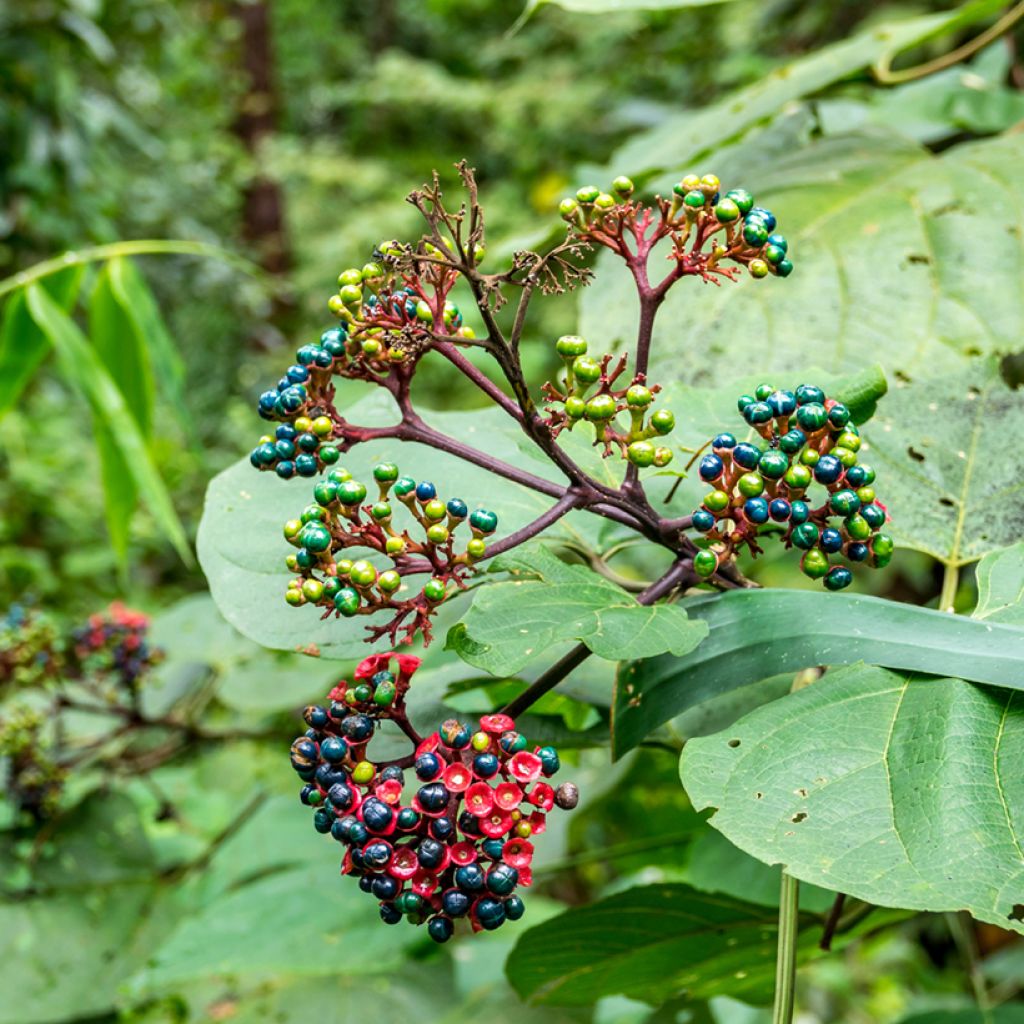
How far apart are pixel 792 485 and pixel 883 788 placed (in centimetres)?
17

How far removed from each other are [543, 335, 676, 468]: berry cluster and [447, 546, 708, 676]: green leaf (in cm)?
8

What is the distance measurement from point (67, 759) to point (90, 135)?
3181mm

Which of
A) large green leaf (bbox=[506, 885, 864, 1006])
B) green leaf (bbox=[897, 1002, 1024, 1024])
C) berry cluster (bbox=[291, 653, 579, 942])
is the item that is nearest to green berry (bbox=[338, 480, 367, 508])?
berry cluster (bbox=[291, 653, 579, 942])

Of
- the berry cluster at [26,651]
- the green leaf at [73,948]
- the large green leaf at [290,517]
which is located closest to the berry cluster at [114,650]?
the berry cluster at [26,651]

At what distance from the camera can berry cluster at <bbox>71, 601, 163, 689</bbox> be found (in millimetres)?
1471

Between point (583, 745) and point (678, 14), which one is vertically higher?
point (678, 14)

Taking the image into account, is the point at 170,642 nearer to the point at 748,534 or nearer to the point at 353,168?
the point at 748,534

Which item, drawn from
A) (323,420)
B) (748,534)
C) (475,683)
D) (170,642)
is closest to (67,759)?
(170,642)

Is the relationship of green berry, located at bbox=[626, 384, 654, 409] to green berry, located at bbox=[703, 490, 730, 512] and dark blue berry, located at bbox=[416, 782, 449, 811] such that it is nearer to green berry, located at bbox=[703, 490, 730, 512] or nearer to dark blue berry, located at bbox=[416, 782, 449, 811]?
green berry, located at bbox=[703, 490, 730, 512]

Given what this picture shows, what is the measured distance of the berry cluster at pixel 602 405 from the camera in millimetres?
606

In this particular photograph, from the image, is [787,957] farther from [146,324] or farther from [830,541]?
[146,324]

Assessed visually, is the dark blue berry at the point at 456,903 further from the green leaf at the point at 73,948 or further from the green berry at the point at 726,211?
the green leaf at the point at 73,948

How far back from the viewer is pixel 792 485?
0.63 meters

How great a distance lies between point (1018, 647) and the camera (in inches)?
24.4
